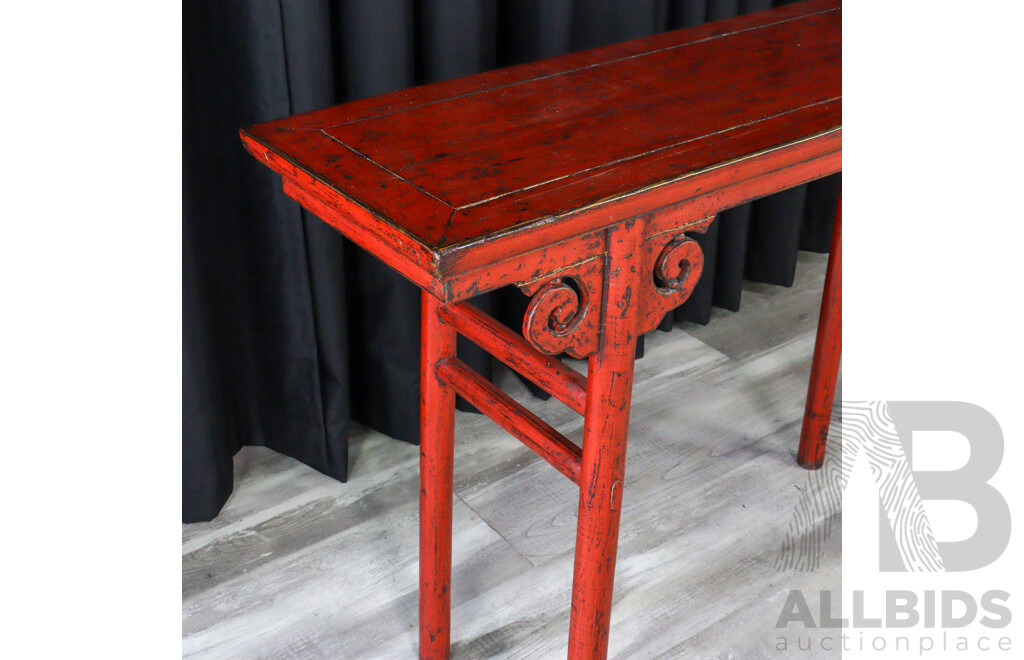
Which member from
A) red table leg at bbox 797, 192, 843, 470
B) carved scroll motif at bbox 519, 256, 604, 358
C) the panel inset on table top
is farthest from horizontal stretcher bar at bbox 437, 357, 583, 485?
red table leg at bbox 797, 192, 843, 470

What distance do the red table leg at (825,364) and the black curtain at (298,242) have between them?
684 mm

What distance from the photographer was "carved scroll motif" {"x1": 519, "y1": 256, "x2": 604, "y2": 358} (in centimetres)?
119

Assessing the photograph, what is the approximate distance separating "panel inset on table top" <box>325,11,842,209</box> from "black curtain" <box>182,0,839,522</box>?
490 millimetres

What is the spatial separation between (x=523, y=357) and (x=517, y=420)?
10 cm

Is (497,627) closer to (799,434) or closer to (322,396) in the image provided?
(322,396)

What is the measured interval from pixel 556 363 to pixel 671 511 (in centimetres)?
82

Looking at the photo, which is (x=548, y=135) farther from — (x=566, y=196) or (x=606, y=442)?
(x=606, y=442)

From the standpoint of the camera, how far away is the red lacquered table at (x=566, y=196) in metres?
1.14

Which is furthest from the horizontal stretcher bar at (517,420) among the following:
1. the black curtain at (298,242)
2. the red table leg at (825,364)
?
the red table leg at (825,364)

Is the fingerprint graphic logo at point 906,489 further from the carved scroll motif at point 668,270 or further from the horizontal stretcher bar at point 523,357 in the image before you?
the horizontal stretcher bar at point 523,357

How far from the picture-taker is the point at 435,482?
61.8 inches

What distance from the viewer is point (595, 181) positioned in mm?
1195

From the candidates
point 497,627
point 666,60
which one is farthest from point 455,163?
point 497,627

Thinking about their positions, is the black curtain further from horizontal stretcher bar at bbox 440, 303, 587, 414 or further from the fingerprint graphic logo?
the fingerprint graphic logo
